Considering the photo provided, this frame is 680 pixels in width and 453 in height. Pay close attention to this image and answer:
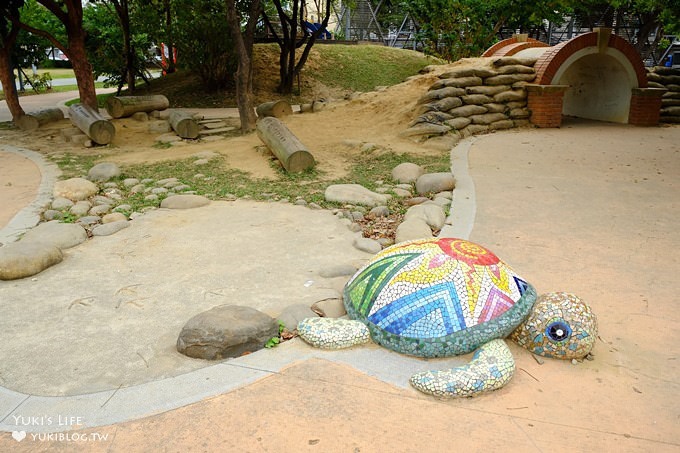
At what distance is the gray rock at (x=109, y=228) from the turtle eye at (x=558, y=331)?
508cm

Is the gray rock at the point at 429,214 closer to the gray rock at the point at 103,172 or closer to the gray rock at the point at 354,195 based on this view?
the gray rock at the point at 354,195

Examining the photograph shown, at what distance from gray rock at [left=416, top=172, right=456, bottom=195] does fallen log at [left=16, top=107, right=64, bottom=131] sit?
11.2 metres

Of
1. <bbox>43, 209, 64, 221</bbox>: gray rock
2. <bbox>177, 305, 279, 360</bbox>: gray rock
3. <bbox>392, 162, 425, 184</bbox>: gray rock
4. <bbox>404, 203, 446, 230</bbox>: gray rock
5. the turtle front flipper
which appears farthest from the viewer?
<bbox>392, 162, 425, 184</bbox>: gray rock

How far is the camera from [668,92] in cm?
1324

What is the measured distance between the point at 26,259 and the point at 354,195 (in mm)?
4080

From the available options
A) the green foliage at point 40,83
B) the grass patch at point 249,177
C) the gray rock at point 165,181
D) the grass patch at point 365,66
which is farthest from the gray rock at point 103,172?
the green foliage at point 40,83

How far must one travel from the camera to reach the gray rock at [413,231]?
5676 mm

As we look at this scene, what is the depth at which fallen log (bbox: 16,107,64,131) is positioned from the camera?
A: 44.8 ft

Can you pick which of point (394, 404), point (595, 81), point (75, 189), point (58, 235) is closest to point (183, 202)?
point (58, 235)

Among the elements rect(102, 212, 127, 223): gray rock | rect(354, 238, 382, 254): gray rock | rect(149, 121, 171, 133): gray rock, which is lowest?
rect(354, 238, 382, 254): gray rock

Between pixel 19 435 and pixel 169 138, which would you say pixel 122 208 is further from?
pixel 169 138

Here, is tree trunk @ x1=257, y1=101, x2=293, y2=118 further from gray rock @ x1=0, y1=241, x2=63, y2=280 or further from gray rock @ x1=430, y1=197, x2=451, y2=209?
gray rock @ x1=0, y1=241, x2=63, y2=280

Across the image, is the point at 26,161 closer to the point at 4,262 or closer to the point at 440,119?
the point at 4,262

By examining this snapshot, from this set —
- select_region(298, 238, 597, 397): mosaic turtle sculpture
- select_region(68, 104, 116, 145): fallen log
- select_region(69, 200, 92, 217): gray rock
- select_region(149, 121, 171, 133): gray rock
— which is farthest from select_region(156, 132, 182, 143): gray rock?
select_region(298, 238, 597, 397): mosaic turtle sculpture
